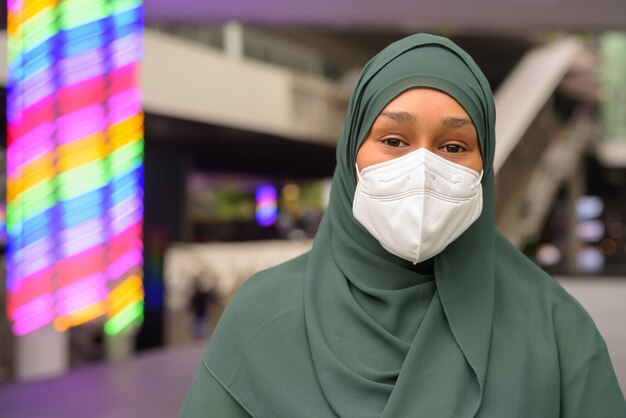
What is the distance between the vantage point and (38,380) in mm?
4703

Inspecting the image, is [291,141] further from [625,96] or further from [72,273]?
[625,96]

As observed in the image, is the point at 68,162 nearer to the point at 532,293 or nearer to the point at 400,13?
the point at 400,13

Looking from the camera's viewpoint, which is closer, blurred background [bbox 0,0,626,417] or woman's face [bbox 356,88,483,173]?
woman's face [bbox 356,88,483,173]

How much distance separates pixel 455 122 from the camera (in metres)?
1.09

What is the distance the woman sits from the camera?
108cm

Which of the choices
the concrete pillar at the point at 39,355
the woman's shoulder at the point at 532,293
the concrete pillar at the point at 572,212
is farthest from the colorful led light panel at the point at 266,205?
the woman's shoulder at the point at 532,293

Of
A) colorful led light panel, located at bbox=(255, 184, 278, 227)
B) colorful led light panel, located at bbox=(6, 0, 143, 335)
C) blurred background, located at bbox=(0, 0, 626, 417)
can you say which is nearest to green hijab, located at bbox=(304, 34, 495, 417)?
blurred background, located at bbox=(0, 0, 626, 417)

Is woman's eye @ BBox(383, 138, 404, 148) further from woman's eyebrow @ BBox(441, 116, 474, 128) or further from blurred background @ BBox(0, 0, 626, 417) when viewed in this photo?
blurred background @ BBox(0, 0, 626, 417)

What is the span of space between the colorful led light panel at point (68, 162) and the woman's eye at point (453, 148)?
149 inches

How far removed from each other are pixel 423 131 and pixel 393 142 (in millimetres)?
55

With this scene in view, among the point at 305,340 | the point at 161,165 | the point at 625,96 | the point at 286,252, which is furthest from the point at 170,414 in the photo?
the point at 625,96

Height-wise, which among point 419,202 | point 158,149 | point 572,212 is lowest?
point 572,212

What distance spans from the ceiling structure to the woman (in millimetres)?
→ 3766

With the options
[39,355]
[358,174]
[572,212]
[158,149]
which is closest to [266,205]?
[572,212]
